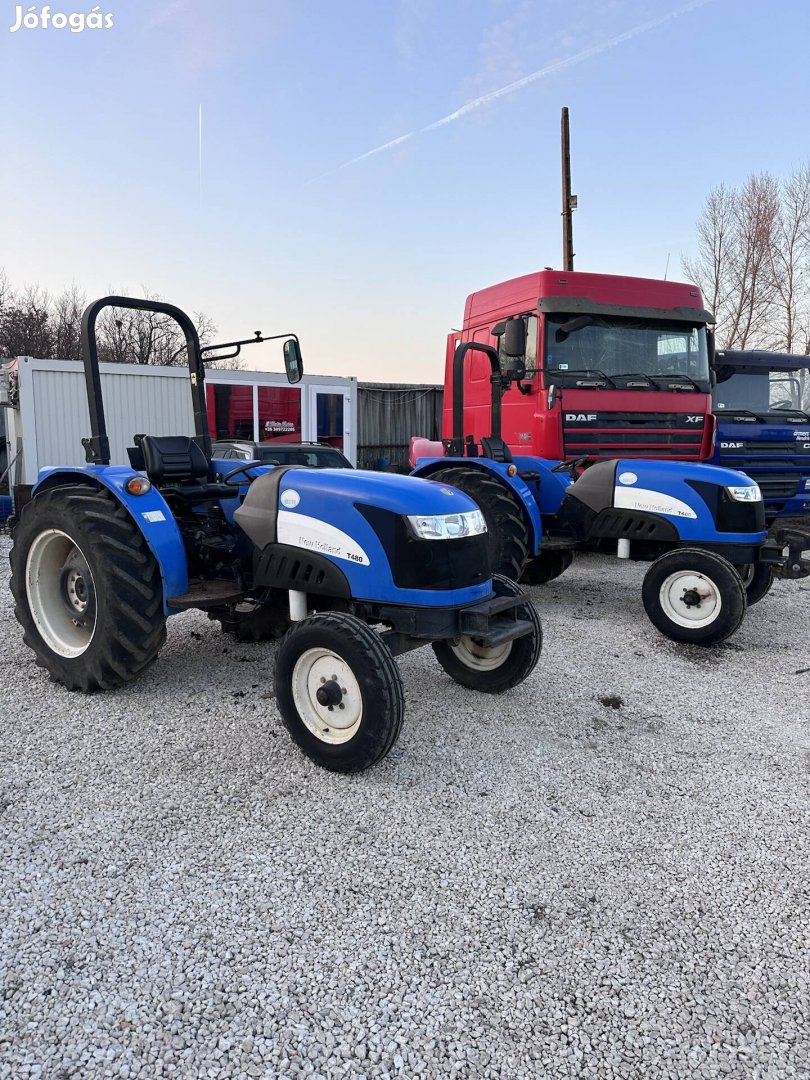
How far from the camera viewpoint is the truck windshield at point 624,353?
6164mm

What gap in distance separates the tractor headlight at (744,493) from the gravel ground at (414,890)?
1533 millimetres

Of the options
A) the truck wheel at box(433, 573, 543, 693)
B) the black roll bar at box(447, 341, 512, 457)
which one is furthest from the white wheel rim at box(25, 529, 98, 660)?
the black roll bar at box(447, 341, 512, 457)

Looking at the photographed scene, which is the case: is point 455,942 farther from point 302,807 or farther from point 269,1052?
point 302,807

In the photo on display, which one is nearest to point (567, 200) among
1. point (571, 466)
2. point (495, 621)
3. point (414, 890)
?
point (571, 466)

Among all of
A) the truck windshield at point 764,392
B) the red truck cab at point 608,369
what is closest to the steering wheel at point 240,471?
the red truck cab at point 608,369

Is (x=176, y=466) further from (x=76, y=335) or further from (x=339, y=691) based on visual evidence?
(x=76, y=335)

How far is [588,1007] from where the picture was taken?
Answer: 1.68 metres

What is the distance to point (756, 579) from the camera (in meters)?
5.18

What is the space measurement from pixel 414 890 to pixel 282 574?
4.65ft

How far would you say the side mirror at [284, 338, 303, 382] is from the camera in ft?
12.3

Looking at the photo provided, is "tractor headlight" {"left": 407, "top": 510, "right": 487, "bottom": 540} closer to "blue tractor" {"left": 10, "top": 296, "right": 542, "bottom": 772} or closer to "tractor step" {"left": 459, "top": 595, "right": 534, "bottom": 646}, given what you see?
"blue tractor" {"left": 10, "top": 296, "right": 542, "bottom": 772}

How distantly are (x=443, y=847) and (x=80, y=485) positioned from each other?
256 cm

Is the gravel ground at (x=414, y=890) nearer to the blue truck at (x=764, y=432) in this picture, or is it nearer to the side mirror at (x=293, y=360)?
the side mirror at (x=293, y=360)

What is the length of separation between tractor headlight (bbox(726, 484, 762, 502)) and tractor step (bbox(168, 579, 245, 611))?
125 inches
